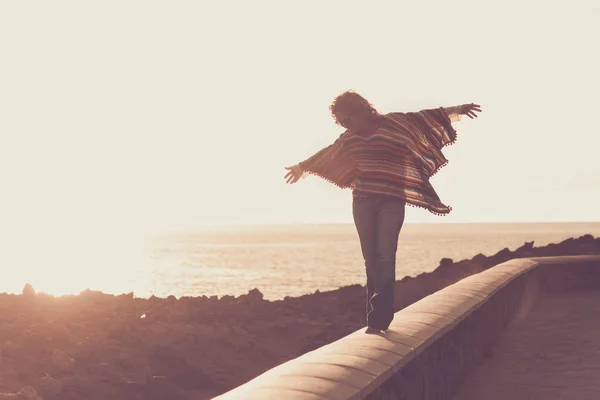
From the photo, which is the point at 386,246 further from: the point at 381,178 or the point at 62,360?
the point at 62,360

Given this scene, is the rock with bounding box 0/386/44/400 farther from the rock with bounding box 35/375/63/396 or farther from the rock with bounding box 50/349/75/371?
the rock with bounding box 50/349/75/371

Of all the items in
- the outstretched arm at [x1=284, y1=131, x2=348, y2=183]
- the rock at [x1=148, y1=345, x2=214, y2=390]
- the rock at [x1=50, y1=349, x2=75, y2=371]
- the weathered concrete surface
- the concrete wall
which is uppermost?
the outstretched arm at [x1=284, y1=131, x2=348, y2=183]

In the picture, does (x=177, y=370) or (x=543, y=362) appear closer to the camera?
(x=543, y=362)

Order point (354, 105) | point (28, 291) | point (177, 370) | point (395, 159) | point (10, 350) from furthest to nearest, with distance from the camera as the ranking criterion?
point (28, 291), point (177, 370), point (10, 350), point (395, 159), point (354, 105)

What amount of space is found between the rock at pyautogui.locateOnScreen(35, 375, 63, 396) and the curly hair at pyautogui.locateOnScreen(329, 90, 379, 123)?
333 centimetres

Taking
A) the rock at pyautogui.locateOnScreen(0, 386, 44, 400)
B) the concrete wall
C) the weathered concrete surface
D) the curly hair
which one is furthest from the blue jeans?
the rock at pyautogui.locateOnScreen(0, 386, 44, 400)

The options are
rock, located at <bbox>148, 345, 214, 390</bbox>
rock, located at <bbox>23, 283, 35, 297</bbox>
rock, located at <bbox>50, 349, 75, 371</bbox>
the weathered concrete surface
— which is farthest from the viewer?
rock, located at <bbox>23, 283, 35, 297</bbox>

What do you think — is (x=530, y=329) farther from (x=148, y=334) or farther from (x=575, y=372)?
(x=148, y=334)

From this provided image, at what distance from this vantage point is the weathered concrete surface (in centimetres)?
705

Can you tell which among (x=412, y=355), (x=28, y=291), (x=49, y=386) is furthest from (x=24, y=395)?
(x=28, y=291)

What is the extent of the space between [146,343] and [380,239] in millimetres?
3510

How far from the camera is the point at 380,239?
6844 mm

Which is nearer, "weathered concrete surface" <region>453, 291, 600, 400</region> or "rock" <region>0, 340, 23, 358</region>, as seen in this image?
"weathered concrete surface" <region>453, 291, 600, 400</region>

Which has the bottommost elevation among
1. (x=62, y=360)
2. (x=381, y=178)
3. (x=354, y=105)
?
(x=62, y=360)
